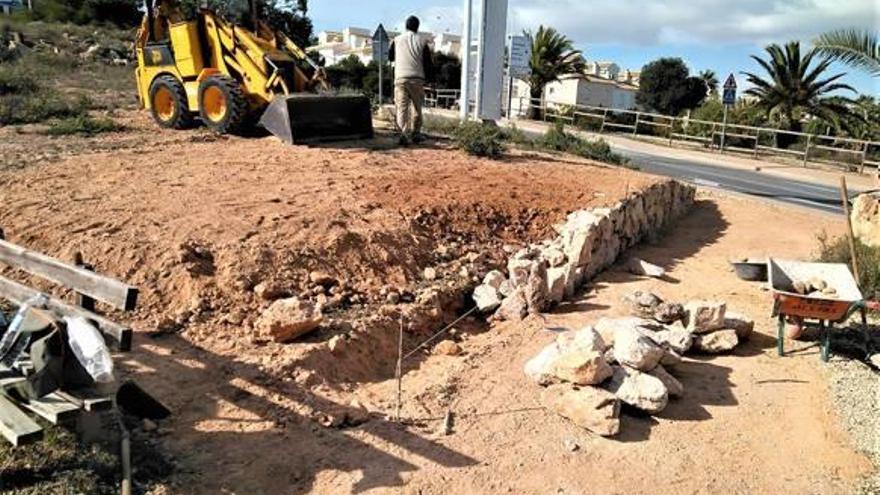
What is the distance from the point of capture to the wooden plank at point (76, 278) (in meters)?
3.65

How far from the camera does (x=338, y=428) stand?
4340mm

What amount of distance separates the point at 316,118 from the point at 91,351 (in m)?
7.63

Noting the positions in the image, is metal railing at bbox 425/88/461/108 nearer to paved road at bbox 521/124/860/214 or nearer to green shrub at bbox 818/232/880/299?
paved road at bbox 521/124/860/214

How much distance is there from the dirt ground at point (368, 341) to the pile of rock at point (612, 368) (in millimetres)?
126

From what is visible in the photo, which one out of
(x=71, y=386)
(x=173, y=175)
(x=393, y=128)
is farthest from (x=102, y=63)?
(x=71, y=386)

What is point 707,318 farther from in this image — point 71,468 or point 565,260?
point 71,468

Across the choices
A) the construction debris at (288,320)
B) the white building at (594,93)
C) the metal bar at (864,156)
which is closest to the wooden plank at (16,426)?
the construction debris at (288,320)

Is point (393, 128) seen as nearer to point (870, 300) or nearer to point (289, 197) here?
point (289, 197)

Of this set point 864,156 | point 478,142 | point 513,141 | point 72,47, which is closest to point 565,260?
point 478,142

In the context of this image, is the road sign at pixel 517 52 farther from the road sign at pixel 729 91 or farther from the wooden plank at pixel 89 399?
the wooden plank at pixel 89 399

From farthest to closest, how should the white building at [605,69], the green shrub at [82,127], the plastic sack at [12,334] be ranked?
1. the white building at [605,69]
2. the green shrub at [82,127]
3. the plastic sack at [12,334]

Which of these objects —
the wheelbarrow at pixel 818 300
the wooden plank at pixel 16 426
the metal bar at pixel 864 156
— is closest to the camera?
the wooden plank at pixel 16 426

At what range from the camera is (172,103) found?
12172mm

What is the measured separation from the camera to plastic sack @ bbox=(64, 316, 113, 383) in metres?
3.37
